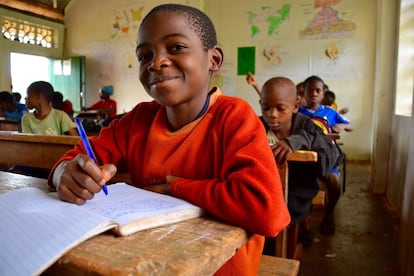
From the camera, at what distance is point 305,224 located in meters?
2.74

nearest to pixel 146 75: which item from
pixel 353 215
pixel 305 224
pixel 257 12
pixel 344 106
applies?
pixel 305 224

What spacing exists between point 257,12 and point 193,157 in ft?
22.2

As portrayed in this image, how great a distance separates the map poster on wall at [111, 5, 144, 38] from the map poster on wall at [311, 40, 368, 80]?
157 inches

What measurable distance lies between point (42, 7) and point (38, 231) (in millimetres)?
9436

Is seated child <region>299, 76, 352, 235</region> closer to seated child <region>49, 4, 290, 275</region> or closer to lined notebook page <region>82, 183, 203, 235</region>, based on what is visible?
seated child <region>49, 4, 290, 275</region>

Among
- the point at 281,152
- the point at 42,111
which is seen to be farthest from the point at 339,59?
the point at 281,152

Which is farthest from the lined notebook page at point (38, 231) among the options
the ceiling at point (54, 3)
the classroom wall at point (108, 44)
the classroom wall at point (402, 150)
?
the ceiling at point (54, 3)

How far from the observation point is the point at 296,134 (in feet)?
6.11

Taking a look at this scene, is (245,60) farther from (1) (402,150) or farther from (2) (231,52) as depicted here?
(1) (402,150)

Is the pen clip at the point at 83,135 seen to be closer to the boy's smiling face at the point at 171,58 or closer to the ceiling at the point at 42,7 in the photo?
the boy's smiling face at the point at 171,58

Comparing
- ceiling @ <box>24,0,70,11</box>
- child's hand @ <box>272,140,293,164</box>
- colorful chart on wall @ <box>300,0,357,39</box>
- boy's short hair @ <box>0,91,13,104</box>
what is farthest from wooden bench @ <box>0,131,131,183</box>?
ceiling @ <box>24,0,70,11</box>

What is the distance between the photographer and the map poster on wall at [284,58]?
6680 millimetres

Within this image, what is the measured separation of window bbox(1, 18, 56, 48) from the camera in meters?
7.84

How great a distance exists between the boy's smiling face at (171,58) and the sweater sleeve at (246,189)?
17 centimetres
